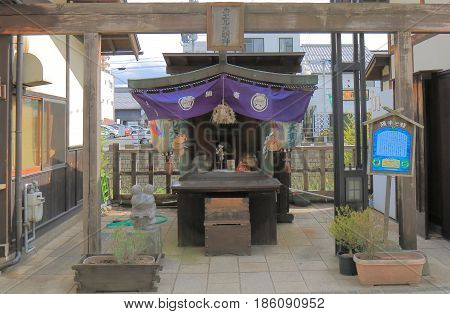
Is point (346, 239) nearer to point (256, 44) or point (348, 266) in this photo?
point (348, 266)

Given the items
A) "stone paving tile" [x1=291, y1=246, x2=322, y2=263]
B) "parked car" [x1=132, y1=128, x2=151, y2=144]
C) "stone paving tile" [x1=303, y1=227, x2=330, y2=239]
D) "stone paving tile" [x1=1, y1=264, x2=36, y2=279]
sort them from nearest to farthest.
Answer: "stone paving tile" [x1=1, y1=264, x2=36, y2=279]
"stone paving tile" [x1=291, y1=246, x2=322, y2=263]
"stone paving tile" [x1=303, y1=227, x2=330, y2=239]
"parked car" [x1=132, y1=128, x2=151, y2=144]

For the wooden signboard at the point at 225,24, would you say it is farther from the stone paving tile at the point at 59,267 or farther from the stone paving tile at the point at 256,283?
the stone paving tile at the point at 59,267

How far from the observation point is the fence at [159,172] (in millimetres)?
11555

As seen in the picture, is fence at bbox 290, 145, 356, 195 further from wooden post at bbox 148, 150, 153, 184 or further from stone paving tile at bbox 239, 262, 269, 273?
stone paving tile at bbox 239, 262, 269, 273

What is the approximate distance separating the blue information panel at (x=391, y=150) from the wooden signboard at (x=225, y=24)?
2419 millimetres

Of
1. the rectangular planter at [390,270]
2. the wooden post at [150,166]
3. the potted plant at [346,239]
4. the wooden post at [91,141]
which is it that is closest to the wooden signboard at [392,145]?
the potted plant at [346,239]

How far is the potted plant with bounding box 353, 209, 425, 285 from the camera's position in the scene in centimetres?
520

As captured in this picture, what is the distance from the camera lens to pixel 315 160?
495 inches

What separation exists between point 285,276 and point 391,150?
230cm

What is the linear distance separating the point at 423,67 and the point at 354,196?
4.69m

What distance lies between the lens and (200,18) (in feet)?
19.6

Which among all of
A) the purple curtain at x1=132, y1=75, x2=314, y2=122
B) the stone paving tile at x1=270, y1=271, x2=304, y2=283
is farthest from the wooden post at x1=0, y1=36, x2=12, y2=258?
the stone paving tile at x1=270, y1=271, x2=304, y2=283

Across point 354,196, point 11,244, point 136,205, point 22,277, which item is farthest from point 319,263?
point 11,244

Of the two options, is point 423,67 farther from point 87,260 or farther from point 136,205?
point 87,260
